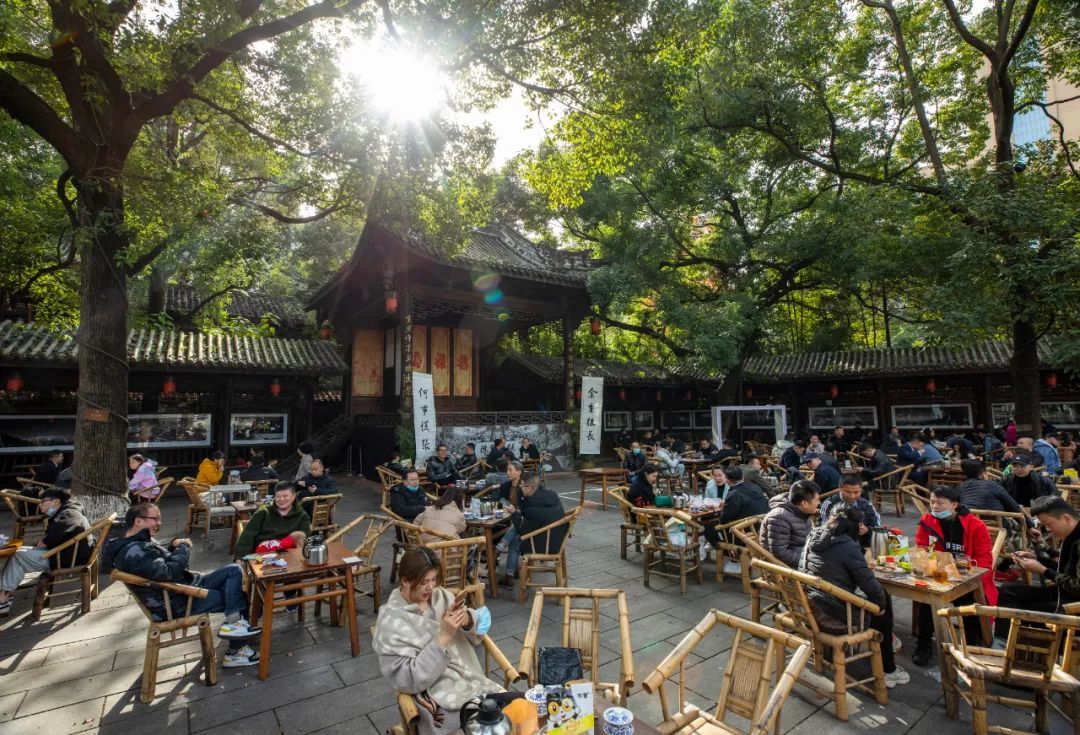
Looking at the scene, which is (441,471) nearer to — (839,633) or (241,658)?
(241,658)

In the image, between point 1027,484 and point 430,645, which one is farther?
point 1027,484

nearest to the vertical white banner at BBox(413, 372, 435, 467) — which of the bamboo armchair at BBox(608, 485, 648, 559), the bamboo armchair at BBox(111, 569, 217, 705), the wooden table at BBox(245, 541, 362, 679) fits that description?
the bamboo armchair at BBox(608, 485, 648, 559)

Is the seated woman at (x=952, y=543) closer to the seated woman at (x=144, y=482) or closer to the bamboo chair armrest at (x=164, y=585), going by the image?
the bamboo chair armrest at (x=164, y=585)

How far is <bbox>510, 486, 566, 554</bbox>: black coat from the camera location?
16.7 ft

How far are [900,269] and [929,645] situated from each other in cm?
1229

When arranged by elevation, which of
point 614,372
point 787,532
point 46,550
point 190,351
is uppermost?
point 190,351

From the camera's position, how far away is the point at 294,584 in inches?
148

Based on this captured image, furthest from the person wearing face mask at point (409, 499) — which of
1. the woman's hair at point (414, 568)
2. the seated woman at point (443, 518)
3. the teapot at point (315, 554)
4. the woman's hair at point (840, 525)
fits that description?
the woman's hair at point (840, 525)

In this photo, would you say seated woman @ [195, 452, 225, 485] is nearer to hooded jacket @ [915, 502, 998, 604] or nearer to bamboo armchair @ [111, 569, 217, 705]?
bamboo armchair @ [111, 569, 217, 705]

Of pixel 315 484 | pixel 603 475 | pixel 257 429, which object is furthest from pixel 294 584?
pixel 257 429

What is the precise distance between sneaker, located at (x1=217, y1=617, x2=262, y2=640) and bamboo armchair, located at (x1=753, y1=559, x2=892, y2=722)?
3.47 m

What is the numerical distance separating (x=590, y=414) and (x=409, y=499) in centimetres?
848

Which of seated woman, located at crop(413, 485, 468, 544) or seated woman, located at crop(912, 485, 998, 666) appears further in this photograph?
seated woman, located at crop(413, 485, 468, 544)

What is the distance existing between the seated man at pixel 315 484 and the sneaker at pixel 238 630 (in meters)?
2.79
